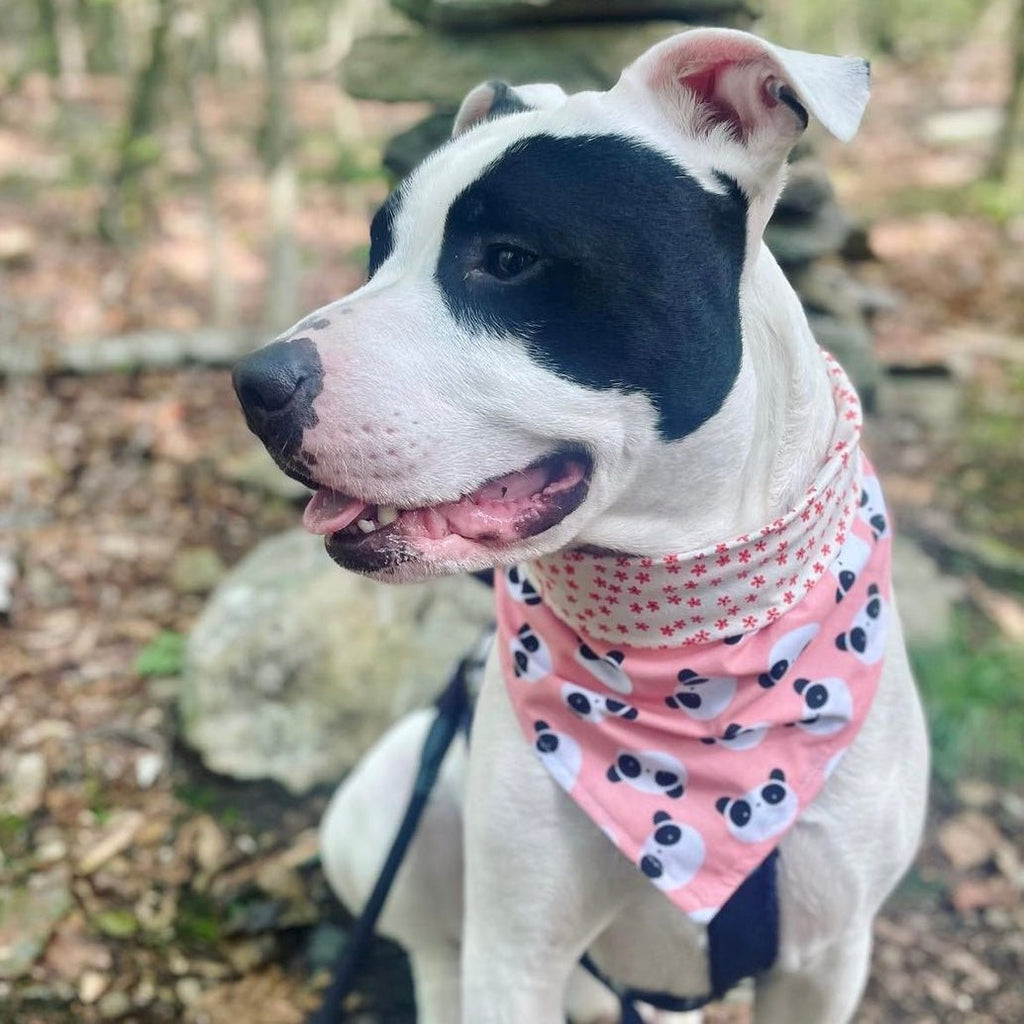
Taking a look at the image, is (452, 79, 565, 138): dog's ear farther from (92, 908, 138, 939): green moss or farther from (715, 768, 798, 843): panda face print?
(92, 908, 138, 939): green moss

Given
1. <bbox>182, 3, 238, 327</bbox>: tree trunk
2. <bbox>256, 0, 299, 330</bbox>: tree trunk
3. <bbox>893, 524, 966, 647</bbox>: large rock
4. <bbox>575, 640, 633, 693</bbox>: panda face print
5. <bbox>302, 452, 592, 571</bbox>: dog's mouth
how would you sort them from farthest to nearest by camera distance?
1. <bbox>182, 3, 238, 327</bbox>: tree trunk
2. <bbox>256, 0, 299, 330</bbox>: tree trunk
3. <bbox>893, 524, 966, 647</bbox>: large rock
4. <bbox>575, 640, 633, 693</bbox>: panda face print
5. <bbox>302, 452, 592, 571</bbox>: dog's mouth

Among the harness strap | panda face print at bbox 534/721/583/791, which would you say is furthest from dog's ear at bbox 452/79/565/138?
the harness strap

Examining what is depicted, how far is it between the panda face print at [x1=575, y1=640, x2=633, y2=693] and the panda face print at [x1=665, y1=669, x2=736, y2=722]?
71mm

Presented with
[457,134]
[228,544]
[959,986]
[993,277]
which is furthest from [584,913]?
[993,277]

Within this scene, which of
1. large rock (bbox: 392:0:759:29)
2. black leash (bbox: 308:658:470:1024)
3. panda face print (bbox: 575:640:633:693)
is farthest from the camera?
large rock (bbox: 392:0:759:29)

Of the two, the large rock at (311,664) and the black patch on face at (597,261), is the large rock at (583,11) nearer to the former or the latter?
the large rock at (311,664)

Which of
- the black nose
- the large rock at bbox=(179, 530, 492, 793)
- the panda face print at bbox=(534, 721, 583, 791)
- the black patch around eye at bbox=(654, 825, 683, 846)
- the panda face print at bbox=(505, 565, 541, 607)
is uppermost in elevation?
the black nose

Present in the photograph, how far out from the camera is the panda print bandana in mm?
1631

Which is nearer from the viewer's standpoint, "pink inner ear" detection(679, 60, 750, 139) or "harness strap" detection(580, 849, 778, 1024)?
"pink inner ear" detection(679, 60, 750, 139)

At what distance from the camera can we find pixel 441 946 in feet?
8.01

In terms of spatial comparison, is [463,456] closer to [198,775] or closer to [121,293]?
[198,775]

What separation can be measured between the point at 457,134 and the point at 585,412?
582 millimetres

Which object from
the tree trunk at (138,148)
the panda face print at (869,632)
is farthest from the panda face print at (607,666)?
the tree trunk at (138,148)

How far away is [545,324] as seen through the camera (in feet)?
4.56
